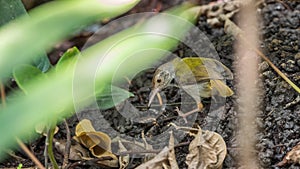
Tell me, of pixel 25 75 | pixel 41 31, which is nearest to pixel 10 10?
pixel 25 75

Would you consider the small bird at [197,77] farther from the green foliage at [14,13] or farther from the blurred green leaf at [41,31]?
the blurred green leaf at [41,31]

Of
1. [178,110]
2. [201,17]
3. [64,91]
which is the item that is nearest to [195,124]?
[178,110]

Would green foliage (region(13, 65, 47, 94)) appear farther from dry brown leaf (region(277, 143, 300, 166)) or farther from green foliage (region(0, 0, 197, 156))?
dry brown leaf (region(277, 143, 300, 166))

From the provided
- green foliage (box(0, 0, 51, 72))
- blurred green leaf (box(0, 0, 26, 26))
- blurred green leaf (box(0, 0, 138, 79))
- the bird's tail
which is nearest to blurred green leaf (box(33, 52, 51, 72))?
green foliage (box(0, 0, 51, 72))

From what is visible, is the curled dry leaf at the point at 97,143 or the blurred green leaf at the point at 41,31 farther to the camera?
the curled dry leaf at the point at 97,143

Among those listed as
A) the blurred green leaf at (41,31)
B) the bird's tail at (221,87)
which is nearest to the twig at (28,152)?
the bird's tail at (221,87)

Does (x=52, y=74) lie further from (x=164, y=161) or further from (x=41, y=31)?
(x=164, y=161)
